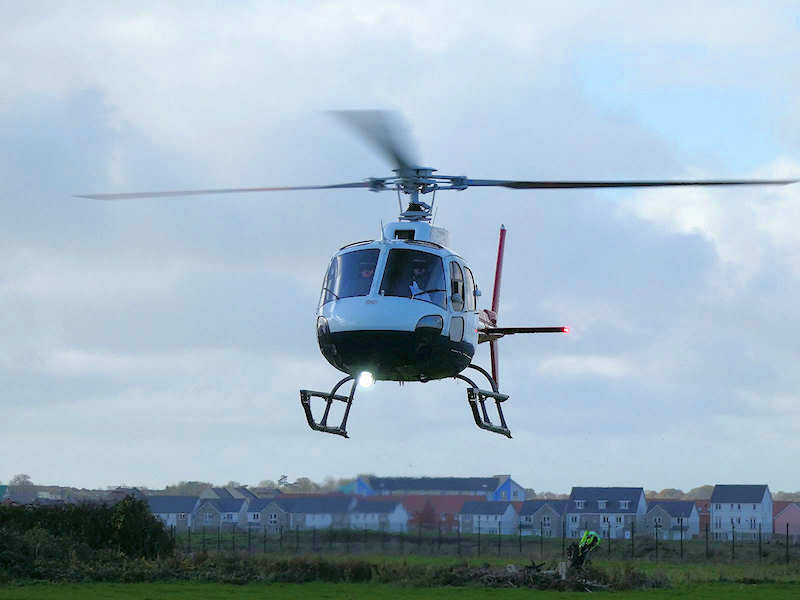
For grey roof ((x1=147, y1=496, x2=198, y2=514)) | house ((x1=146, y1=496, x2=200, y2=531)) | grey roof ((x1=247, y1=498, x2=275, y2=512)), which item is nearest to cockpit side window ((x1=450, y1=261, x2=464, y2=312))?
Result: house ((x1=146, y1=496, x2=200, y2=531))

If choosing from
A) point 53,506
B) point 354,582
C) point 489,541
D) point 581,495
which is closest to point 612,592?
point 354,582

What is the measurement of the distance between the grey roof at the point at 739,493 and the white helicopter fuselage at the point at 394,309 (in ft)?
283

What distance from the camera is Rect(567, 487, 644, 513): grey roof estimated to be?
97438 mm

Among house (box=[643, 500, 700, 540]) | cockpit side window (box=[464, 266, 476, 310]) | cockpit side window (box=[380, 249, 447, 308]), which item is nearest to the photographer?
cockpit side window (box=[380, 249, 447, 308])

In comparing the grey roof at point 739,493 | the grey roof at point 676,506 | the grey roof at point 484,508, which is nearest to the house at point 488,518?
the grey roof at point 484,508

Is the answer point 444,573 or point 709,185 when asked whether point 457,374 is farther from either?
point 444,573

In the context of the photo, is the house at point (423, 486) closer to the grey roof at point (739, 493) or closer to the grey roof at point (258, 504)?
the grey roof at point (258, 504)

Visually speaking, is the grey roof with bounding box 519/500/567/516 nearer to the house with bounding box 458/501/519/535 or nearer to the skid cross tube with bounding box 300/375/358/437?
the house with bounding box 458/501/519/535

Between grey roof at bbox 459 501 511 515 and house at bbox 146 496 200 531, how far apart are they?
552 inches

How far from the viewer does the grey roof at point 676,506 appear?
99.6m

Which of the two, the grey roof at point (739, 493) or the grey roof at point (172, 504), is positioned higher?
the grey roof at point (739, 493)

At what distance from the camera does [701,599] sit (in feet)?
127

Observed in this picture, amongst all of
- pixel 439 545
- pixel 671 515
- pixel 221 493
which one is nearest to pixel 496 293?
pixel 439 545

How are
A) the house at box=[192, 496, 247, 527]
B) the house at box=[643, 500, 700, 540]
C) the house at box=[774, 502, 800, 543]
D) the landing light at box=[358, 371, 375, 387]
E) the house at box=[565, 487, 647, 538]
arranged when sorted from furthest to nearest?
the house at box=[774, 502, 800, 543] → the house at box=[565, 487, 647, 538] → the house at box=[643, 500, 700, 540] → the house at box=[192, 496, 247, 527] → the landing light at box=[358, 371, 375, 387]
